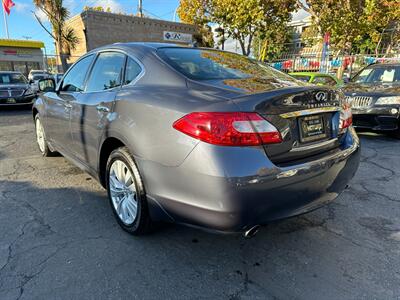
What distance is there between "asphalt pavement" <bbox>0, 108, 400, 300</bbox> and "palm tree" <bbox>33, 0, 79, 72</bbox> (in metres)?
20.6

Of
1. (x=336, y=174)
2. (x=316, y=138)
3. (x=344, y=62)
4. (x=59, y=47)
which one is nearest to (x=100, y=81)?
(x=316, y=138)

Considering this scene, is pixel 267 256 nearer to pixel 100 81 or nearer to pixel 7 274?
pixel 7 274

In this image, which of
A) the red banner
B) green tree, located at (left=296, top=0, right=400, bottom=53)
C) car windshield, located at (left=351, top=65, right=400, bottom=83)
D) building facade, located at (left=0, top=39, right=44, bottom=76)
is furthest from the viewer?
the red banner

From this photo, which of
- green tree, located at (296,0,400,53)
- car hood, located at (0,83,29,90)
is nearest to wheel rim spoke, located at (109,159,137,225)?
car hood, located at (0,83,29,90)

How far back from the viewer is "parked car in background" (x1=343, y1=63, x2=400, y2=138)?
6016 mm

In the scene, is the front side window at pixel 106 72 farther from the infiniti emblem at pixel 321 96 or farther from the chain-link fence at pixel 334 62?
the chain-link fence at pixel 334 62

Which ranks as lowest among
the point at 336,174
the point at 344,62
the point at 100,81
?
the point at 336,174

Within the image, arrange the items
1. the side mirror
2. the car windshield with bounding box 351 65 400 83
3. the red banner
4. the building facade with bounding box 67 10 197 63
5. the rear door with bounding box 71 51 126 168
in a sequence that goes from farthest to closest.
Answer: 1. the red banner
2. the building facade with bounding box 67 10 197 63
3. the car windshield with bounding box 351 65 400 83
4. the side mirror
5. the rear door with bounding box 71 51 126 168

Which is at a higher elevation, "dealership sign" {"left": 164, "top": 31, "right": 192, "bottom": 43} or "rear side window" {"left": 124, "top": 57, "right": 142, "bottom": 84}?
"dealership sign" {"left": 164, "top": 31, "right": 192, "bottom": 43}

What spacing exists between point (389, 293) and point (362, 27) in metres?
18.2

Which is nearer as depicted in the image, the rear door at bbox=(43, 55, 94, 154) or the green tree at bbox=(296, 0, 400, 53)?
the rear door at bbox=(43, 55, 94, 154)

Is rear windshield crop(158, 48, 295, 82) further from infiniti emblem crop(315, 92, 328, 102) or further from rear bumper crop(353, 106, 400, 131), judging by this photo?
rear bumper crop(353, 106, 400, 131)

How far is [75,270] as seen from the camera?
2336mm

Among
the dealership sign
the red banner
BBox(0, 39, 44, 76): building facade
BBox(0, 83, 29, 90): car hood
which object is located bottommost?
BBox(0, 83, 29, 90): car hood
